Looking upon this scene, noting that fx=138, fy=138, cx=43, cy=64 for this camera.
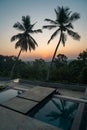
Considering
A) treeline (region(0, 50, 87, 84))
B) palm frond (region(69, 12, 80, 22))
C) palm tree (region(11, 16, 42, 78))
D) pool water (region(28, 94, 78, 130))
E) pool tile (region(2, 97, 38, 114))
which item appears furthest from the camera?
treeline (region(0, 50, 87, 84))

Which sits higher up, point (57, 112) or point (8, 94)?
point (8, 94)

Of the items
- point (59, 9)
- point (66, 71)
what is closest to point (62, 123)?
point (59, 9)

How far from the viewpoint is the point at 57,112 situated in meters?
8.41

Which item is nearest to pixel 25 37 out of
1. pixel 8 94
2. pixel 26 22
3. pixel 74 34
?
pixel 26 22

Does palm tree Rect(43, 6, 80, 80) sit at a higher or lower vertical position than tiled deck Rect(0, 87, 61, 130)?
higher

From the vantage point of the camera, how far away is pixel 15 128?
5578 millimetres

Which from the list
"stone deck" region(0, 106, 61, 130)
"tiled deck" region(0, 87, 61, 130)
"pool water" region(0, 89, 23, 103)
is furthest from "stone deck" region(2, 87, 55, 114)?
"pool water" region(0, 89, 23, 103)

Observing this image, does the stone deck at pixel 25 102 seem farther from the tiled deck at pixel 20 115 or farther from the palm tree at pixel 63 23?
the palm tree at pixel 63 23

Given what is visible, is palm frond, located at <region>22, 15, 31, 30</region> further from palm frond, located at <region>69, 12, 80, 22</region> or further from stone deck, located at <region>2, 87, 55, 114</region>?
stone deck, located at <region>2, 87, 55, 114</region>

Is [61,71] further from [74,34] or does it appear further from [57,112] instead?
[57,112]

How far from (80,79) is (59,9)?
9996mm

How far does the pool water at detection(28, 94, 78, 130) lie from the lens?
23.3 ft

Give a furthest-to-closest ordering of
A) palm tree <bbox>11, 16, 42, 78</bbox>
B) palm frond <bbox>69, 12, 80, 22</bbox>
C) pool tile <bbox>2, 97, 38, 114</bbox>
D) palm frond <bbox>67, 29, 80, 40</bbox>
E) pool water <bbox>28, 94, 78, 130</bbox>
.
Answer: palm tree <bbox>11, 16, 42, 78</bbox> < palm frond <bbox>67, 29, 80, 40</bbox> < palm frond <bbox>69, 12, 80, 22</bbox> < pool tile <bbox>2, 97, 38, 114</bbox> < pool water <bbox>28, 94, 78, 130</bbox>

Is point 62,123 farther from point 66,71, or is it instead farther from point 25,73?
point 25,73
